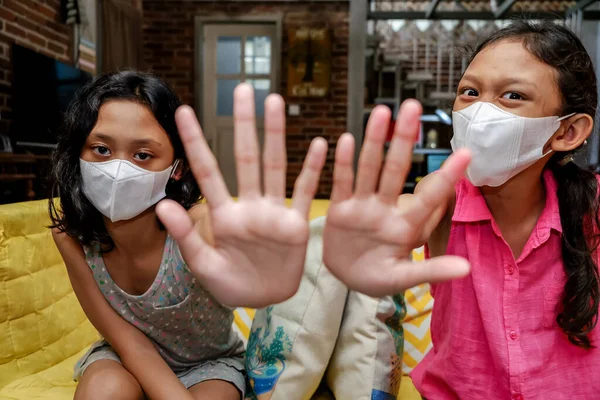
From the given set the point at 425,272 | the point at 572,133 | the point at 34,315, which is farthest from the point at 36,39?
the point at 425,272

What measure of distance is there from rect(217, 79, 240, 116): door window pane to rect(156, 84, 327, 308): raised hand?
5.32 m

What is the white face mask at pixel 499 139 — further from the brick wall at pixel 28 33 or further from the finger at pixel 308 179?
the brick wall at pixel 28 33

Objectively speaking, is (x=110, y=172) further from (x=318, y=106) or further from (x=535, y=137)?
(x=318, y=106)

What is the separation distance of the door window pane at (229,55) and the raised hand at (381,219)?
5.46 m

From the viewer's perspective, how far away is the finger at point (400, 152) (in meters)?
0.57

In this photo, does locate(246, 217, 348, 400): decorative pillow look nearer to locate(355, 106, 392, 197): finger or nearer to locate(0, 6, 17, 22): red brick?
locate(355, 106, 392, 197): finger

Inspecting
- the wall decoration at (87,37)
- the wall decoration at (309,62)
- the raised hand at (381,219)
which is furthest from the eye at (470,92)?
the wall decoration at (309,62)

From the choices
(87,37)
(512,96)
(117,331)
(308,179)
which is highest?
(87,37)

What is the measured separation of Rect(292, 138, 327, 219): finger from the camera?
593 mm

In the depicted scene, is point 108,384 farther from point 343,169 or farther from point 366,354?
point 343,169

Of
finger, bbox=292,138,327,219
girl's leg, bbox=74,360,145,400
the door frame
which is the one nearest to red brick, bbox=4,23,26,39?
the door frame

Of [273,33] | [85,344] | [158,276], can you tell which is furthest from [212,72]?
[158,276]

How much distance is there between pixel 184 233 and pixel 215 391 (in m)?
0.60

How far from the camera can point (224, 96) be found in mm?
5848
